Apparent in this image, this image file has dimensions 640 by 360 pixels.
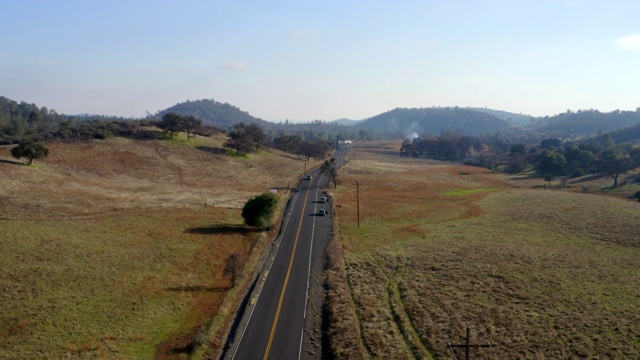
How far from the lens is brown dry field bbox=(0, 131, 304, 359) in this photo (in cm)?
3086

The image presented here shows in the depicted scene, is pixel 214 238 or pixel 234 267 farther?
pixel 214 238

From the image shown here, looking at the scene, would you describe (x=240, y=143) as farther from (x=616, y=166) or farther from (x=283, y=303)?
(x=616, y=166)

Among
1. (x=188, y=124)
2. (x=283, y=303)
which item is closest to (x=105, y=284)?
(x=283, y=303)

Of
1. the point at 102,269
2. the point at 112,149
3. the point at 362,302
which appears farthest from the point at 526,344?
the point at 112,149

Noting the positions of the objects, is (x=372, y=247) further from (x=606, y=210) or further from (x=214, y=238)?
(x=606, y=210)

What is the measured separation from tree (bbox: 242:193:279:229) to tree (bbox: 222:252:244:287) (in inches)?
524

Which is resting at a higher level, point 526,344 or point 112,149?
point 112,149

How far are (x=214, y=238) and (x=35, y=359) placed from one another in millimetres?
30302

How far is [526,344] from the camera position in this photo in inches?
1195

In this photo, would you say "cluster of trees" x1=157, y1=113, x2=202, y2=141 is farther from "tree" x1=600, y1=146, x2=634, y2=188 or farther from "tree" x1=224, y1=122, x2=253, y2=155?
"tree" x1=600, y1=146, x2=634, y2=188

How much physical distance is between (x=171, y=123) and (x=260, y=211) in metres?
91.1

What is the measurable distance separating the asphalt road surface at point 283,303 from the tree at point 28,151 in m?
56.8

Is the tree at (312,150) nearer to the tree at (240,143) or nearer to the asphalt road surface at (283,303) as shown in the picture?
the tree at (240,143)

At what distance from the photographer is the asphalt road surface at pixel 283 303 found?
3095 cm
